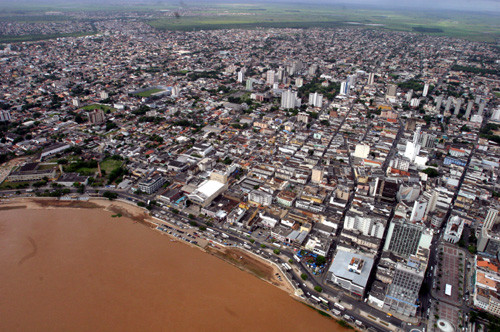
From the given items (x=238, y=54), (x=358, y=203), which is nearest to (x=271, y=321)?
(x=358, y=203)

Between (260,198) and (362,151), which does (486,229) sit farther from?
(260,198)

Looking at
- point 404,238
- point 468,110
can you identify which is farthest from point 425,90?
point 404,238

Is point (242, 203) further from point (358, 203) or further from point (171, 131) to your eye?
point (171, 131)

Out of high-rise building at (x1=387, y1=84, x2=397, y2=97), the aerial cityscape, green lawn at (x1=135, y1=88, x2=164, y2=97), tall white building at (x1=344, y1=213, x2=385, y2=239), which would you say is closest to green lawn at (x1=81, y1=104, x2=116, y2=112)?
the aerial cityscape

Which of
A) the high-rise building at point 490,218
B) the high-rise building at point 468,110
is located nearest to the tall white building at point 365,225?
the high-rise building at point 490,218

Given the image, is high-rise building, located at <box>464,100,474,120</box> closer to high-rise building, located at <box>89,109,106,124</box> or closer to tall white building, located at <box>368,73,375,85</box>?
tall white building, located at <box>368,73,375,85</box>

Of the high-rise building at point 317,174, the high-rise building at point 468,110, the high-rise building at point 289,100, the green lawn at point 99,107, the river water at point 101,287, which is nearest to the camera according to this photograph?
the river water at point 101,287

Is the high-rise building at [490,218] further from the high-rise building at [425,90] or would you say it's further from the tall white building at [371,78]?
the tall white building at [371,78]
